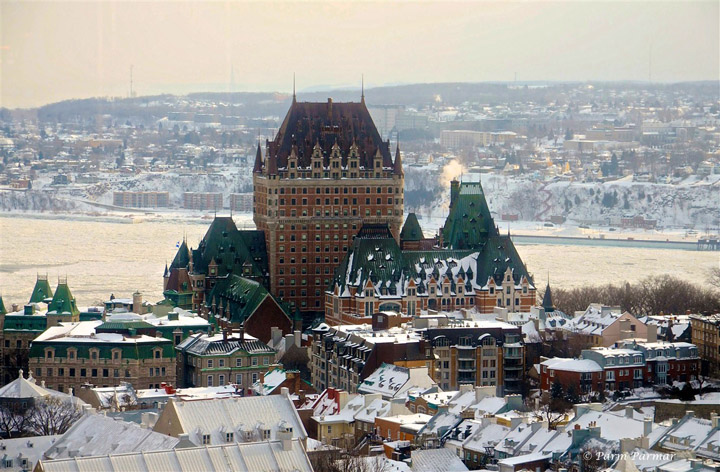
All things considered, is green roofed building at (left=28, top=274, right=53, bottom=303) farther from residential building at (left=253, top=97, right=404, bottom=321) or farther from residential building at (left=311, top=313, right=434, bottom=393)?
residential building at (left=311, top=313, right=434, bottom=393)

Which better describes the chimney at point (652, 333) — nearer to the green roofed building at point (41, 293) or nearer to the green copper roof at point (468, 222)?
the green copper roof at point (468, 222)

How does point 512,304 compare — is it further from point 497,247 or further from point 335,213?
point 335,213

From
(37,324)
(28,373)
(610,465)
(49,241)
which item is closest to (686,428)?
(610,465)

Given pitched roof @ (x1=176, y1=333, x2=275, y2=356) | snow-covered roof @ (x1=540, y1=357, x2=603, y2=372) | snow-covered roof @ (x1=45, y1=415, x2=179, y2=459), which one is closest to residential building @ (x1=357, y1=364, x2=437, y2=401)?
pitched roof @ (x1=176, y1=333, x2=275, y2=356)

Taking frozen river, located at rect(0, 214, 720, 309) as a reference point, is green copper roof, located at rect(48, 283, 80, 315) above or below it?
above

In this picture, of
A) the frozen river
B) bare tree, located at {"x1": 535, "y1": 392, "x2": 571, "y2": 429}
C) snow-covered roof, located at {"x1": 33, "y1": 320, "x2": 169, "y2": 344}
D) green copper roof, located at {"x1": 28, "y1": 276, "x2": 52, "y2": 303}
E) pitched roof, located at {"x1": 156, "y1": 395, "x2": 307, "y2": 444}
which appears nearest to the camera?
pitched roof, located at {"x1": 156, "y1": 395, "x2": 307, "y2": 444}

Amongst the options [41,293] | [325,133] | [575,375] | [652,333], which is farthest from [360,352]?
[325,133]
